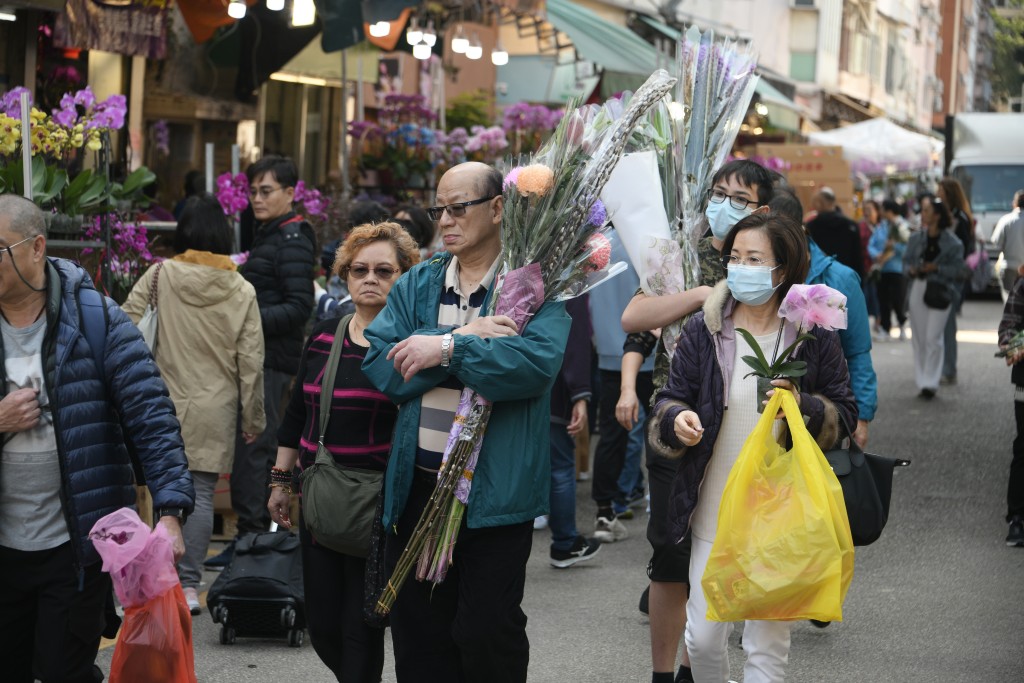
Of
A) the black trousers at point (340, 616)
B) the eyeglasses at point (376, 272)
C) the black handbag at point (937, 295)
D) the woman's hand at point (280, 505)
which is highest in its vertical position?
the eyeglasses at point (376, 272)

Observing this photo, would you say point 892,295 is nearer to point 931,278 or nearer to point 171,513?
point 931,278

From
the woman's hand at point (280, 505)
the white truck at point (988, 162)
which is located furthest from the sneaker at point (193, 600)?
the white truck at point (988, 162)

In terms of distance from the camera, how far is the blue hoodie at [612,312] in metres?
8.68

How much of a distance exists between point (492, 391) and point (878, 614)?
141 inches

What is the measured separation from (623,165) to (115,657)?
2.86 metres

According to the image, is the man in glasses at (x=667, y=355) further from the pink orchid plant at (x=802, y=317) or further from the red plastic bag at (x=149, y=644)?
the red plastic bag at (x=149, y=644)

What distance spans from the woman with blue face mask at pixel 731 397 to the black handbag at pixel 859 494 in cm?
7

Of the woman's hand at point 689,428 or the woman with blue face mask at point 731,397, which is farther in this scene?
the woman with blue face mask at point 731,397

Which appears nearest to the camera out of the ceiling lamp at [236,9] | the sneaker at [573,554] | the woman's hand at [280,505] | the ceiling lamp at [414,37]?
the woman's hand at [280,505]

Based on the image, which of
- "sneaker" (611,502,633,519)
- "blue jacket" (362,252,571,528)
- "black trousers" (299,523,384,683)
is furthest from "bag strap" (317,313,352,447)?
"sneaker" (611,502,633,519)

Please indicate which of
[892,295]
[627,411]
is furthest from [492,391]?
[892,295]

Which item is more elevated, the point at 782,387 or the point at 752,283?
the point at 752,283

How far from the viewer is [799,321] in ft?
15.7

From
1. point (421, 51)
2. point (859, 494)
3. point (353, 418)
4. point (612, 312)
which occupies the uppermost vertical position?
point (421, 51)
